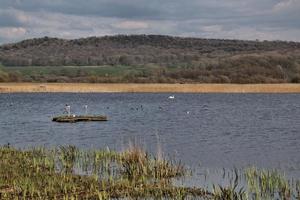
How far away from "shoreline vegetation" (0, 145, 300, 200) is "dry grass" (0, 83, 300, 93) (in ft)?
257

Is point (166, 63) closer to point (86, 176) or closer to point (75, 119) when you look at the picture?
point (75, 119)

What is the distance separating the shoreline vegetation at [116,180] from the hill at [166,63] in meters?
92.8

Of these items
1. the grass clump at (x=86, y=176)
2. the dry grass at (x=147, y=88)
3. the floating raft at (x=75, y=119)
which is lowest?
the dry grass at (x=147, y=88)

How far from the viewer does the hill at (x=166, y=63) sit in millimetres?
121062

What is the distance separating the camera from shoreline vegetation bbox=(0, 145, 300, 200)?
16.2 m

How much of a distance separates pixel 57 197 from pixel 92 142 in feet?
55.6

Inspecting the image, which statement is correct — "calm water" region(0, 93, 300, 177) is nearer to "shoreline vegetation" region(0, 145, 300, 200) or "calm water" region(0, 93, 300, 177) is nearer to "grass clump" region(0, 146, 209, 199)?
"shoreline vegetation" region(0, 145, 300, 200)

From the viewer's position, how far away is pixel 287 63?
444ft

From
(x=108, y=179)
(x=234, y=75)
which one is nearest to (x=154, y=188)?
(x=108, y=179)

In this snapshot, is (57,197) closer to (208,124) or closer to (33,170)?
(33,170)

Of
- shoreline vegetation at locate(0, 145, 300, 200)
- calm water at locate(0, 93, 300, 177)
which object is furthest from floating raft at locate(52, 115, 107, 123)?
shoreline vegetation at locate(0, 145, 300, 200)

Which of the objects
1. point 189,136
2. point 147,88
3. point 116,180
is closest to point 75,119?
point 189,136

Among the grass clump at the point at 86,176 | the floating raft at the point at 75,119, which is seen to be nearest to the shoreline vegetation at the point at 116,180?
the grass clump at the point at 86,176

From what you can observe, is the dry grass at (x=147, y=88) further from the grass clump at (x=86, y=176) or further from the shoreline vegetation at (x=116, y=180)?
the shoreline vegetation at (x=116, y=180)
